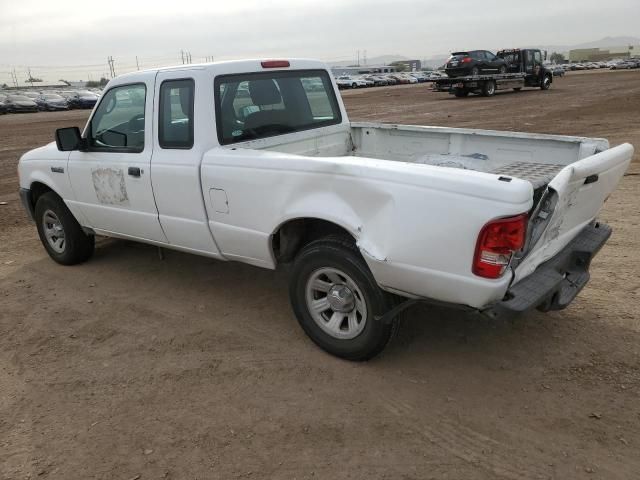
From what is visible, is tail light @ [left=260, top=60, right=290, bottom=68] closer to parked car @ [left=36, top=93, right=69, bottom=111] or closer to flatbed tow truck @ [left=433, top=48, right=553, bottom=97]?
flatbed tow truck @ [left=433, top=48, right=553, bottom=97]

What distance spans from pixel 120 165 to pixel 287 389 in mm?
2428

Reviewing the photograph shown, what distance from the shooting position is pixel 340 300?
348 centimetres

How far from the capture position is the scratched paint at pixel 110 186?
457 centimetres

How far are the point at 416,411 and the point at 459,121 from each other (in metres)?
16.8

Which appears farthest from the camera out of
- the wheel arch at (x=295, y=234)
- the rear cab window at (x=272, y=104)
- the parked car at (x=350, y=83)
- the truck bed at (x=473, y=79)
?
the parked car at (x=350, y=83)

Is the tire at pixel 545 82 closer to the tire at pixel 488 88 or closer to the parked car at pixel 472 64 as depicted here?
the parked car at pixel 472 64

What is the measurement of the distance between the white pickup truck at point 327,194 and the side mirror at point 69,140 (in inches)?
0.7

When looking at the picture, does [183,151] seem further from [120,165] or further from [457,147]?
[457,147]

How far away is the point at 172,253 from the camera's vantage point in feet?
19.4

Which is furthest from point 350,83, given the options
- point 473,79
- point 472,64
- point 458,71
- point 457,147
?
point 457,147

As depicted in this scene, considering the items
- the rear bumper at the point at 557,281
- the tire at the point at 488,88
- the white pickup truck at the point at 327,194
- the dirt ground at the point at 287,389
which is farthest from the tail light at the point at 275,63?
the tire at the point at 488,88

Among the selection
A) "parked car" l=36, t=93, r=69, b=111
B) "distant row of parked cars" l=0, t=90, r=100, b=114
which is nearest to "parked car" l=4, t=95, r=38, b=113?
"distant row of parked cars" l=0, t=90, r=100, b=114

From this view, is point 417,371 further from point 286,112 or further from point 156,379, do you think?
point 286,112

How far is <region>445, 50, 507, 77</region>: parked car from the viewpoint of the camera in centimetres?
2967
